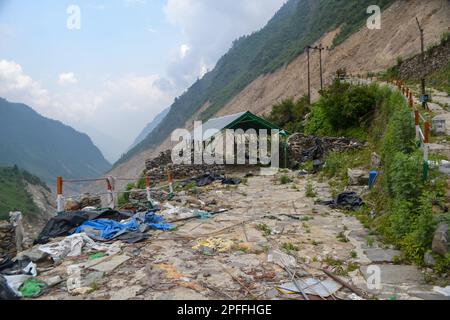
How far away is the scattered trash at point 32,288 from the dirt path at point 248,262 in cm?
17

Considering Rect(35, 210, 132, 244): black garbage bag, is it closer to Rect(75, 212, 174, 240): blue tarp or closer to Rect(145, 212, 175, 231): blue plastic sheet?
Rect(75, 212, 174, 240): blue tarp

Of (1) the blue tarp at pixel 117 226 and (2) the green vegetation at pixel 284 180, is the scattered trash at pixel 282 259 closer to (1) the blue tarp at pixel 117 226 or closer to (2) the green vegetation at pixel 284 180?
(1) the blue tarp at pixel 117 226

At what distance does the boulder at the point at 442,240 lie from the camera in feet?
14.7

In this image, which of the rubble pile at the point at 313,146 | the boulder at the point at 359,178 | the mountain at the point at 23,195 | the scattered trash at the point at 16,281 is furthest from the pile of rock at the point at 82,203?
the mountain at the point at 23,195

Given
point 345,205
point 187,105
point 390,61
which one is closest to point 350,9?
point 390,61

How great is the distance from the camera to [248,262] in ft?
17.7

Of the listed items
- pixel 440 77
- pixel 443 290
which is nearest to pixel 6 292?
pixel 443 290

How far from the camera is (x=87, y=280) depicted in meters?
4.83

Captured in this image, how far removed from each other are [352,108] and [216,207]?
10.5 meters

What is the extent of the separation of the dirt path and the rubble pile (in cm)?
840

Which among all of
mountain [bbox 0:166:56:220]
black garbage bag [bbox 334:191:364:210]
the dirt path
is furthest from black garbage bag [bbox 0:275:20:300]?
mountain [bbox 0:166:56:220]

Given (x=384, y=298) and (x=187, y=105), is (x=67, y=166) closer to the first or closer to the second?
(x=187, y=105)

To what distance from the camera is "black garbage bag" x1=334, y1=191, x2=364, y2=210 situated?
866 centimetres

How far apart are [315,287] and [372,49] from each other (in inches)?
1704
